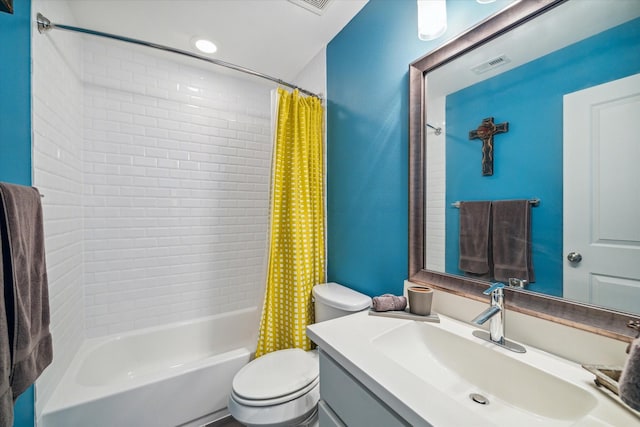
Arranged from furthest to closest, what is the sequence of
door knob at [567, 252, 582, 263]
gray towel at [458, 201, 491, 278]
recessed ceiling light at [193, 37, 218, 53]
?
recessed ceiling light at [193, 37, 218, 53], gray towel at [458, 201, 491, 278], door knob at [567, 252, 582, 263]

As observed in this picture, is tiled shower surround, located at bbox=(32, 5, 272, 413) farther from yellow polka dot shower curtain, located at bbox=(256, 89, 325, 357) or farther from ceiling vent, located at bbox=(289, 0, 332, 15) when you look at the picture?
ceiling vent, located at bbox=(289, 0, 332, 15)

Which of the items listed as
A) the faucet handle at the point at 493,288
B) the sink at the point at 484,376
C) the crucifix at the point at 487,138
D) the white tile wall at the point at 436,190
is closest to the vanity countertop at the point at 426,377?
the sink at the point at 484,376

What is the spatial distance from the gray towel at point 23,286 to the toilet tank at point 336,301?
1.10 meters

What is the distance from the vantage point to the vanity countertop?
50cm

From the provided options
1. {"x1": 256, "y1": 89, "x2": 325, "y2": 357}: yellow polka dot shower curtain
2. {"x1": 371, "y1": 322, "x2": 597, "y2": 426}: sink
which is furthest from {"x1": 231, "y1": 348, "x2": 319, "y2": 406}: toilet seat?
{"x1": 371, "y1": 322, "x2": 597, "y2": 426}: sink

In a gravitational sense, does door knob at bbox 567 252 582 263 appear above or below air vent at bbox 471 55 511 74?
below

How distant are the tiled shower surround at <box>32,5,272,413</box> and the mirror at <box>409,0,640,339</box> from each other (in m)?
1.14

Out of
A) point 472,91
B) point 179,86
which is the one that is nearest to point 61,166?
point 179,86

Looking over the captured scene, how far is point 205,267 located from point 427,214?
5.89 feet

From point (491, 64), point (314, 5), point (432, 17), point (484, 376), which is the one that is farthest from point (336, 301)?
point (314, 5)

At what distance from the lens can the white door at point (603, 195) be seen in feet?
2.03

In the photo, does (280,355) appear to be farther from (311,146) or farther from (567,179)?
(567,179)

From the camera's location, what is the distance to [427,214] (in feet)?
3.63

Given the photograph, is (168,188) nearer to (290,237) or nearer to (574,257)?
(290,237)
